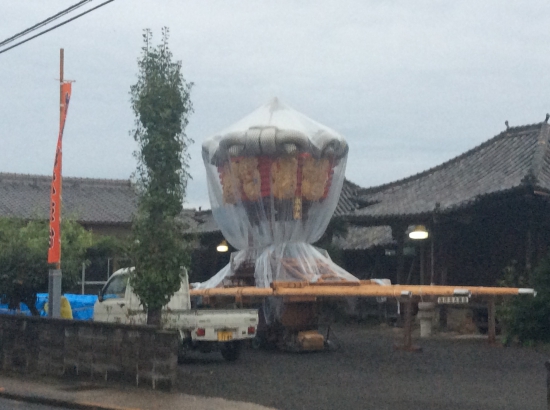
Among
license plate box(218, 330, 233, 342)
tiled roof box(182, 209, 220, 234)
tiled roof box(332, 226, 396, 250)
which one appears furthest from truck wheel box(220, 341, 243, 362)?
tiled roof box(332, 226, 396, 250)

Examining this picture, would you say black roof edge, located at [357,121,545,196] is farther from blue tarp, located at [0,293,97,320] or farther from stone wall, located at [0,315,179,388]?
→ stone wall, located at [0,315,179,388]

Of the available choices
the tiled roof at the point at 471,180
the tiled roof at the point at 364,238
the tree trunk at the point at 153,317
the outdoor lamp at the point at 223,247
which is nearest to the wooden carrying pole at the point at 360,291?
the tree trunk at the point at 153,317

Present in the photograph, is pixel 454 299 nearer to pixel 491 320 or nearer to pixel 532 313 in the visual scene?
pixel 491 320

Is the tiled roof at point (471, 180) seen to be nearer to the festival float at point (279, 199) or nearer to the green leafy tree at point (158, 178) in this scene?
the festival float at point (279, 199)

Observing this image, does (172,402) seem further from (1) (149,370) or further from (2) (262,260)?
(2) (262,260)

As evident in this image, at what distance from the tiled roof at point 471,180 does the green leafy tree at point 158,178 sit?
8429 millimetres

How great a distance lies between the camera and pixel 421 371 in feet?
52.0

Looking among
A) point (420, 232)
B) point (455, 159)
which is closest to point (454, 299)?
point (420, 232)

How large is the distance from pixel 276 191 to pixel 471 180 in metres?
6.92

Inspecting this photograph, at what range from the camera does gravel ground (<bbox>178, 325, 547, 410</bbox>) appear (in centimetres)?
1264

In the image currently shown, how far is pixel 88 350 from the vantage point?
15.2 m

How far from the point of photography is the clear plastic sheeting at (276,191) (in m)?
19.7

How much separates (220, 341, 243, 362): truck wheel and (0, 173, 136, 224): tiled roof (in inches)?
883

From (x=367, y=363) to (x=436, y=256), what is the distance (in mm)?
7342
